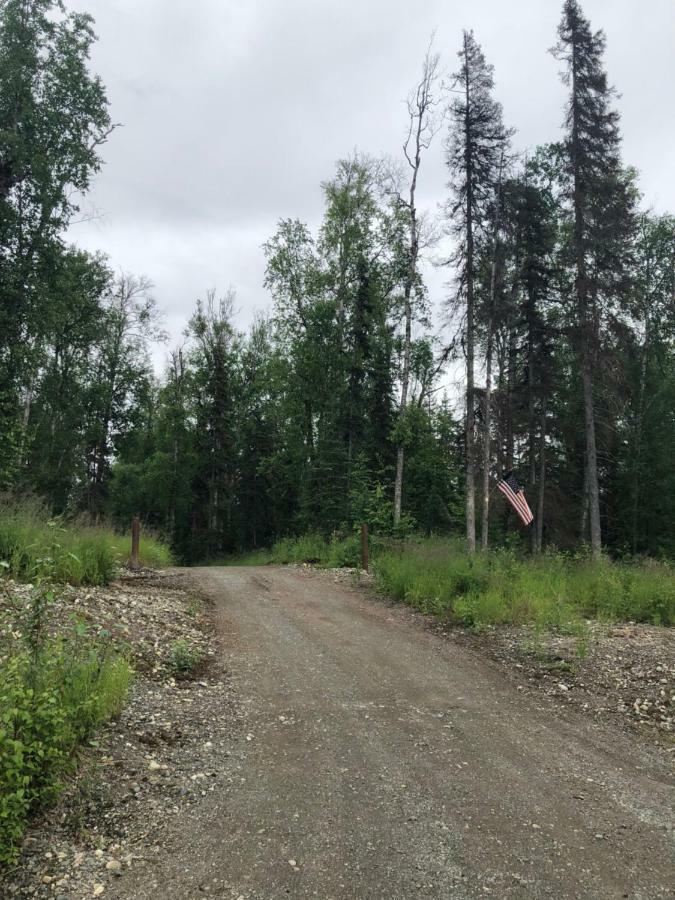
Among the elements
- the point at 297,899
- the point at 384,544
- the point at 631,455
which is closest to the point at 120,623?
the point at 297,899

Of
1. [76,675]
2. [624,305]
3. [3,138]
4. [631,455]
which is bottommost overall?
[76,675]

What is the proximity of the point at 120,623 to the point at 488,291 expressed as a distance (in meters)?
16.6

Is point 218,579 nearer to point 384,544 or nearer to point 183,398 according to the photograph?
point 384,544

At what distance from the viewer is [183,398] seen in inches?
1407

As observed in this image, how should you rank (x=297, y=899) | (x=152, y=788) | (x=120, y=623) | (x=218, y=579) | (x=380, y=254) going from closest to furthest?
(x=297, y=899), (x=152, y=788), (x=120, y=623), (x=218, y=579), (x=380, y=254)

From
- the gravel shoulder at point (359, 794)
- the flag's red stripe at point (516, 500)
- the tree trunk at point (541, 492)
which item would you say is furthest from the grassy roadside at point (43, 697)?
the tree trunk at point (541, 492)

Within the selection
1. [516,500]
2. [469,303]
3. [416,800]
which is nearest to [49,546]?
[416,800]

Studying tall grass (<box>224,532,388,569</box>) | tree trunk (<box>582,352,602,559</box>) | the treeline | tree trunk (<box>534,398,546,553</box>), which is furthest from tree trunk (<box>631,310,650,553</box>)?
tall grass (<box>224,532,388,569</box>)

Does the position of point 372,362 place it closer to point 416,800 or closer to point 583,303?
point 583,303

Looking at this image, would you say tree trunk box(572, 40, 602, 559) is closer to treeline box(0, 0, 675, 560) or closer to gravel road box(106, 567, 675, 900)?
treeline box(0, 0, 675, 560)

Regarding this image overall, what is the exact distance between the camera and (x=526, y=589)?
28.9 feet

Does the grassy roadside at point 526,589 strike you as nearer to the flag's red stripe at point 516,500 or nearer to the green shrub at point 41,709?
the flag's red stripe at point 516,500

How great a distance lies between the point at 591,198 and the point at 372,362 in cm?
1027

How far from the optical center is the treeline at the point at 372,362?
54.3ft
